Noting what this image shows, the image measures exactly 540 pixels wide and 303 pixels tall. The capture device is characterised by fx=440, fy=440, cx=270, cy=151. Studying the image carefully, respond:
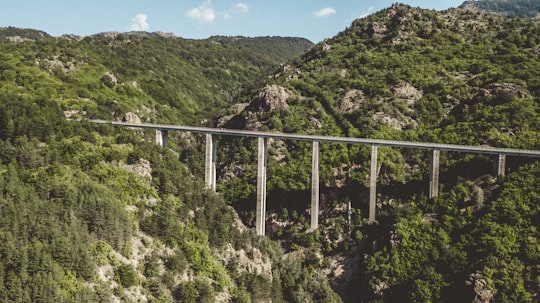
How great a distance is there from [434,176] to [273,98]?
127 feet

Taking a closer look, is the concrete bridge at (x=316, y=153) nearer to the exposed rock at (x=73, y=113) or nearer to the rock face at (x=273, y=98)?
the exposed rock at (x=73, y=113)

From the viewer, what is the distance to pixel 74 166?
165ft

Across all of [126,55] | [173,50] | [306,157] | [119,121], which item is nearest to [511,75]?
[306,157]

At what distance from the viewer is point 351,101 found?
285ft

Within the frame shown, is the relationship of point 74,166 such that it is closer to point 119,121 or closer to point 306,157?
point 119,121

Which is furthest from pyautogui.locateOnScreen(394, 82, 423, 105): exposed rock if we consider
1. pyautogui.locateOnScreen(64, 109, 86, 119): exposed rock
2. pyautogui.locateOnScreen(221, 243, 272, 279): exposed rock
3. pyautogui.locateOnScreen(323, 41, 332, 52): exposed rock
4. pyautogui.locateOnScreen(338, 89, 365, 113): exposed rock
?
pyautogui.locateOnScreen(64, 109, 86, 119): exposed rock

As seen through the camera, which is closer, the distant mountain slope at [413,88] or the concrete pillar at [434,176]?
the concrete pillar at [434,176]

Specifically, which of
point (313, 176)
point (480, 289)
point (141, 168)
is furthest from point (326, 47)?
point (480, 289)

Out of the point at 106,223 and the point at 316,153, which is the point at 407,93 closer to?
the point at 316,153

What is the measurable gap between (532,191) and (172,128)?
51.2 metres

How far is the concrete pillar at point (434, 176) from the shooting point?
59.6 m

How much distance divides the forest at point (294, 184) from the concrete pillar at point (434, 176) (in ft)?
3.46

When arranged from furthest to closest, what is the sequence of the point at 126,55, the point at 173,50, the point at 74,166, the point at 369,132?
the point at 173,50 < the point at 126,55 < the point at 369,132 < the point at 74,166

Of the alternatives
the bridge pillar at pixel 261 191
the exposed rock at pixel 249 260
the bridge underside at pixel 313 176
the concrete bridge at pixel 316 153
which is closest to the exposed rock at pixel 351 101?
the concrete bridge at pixel 316 153
